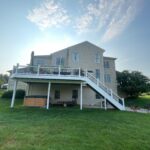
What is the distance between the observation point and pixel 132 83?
82.0 feet

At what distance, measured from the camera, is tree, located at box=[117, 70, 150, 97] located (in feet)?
81.4

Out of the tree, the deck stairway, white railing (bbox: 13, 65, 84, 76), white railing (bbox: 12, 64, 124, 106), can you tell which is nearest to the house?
white railing (bbox: 13, 65, 84, 76)

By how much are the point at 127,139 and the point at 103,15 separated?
12.6 m

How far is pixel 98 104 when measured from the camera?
20312 mm

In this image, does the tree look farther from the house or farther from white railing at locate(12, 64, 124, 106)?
white railing at locate(12, 64, 124, 106)

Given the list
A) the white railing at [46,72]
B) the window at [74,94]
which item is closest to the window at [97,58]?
the window at [74,94]

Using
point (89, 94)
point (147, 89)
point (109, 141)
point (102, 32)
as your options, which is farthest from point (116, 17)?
point (147, 89)

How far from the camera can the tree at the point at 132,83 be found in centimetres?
2481

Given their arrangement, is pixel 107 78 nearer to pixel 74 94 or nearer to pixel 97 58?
pixel 97 58

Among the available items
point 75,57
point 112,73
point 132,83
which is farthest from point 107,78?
point 75,57

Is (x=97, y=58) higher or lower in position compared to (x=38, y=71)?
higher

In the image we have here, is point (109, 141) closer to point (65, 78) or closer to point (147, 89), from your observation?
point (65, 78)

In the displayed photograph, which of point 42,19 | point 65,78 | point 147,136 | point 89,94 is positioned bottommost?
point 147,136

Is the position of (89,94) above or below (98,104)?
above
